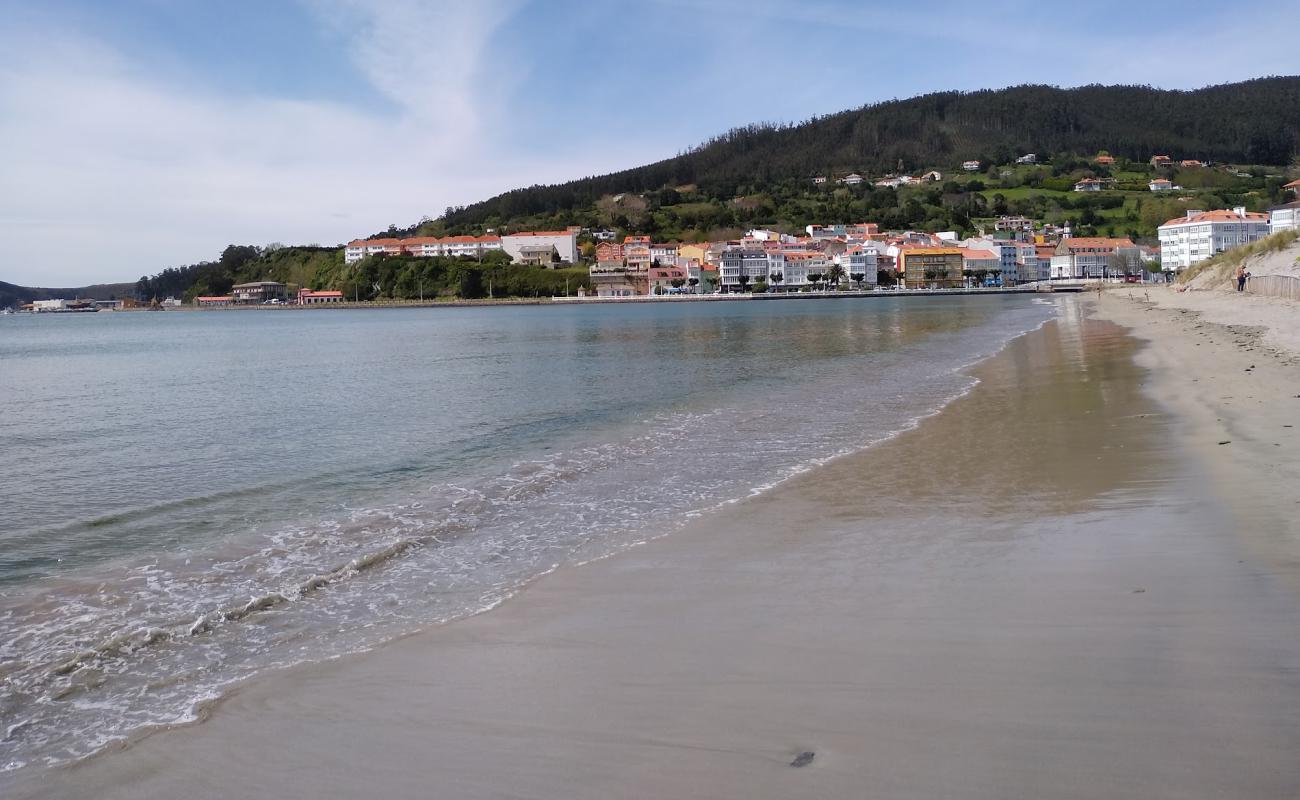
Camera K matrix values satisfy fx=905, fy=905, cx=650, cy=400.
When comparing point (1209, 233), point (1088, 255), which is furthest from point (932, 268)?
point (1209, 233)

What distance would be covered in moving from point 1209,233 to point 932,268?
32040 mm

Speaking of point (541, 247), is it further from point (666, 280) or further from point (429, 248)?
point (666, 280)

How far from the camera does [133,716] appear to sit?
349cm

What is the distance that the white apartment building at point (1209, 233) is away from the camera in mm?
87188

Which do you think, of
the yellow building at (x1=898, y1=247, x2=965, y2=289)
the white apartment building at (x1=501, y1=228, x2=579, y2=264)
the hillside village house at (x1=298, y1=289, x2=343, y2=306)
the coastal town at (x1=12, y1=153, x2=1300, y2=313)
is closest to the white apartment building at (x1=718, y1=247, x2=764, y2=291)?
A: the coastal town at (x1=12, y1=153, x2=1300, y2=313)

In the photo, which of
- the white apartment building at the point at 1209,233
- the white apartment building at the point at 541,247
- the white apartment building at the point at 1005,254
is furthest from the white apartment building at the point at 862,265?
the white apartment building at the point at 541,247

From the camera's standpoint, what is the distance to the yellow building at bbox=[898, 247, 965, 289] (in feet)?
373

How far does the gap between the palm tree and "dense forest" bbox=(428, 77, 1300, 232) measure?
2017 inches

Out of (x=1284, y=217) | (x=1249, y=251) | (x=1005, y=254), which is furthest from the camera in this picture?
(x=1005, y=254)

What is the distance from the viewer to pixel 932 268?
114000 millimetres

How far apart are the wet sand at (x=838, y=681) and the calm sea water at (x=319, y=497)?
57 cm

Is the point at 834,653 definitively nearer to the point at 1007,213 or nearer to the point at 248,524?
the point at 248,524

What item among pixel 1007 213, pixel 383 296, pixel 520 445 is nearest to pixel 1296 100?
pixel 1007 213

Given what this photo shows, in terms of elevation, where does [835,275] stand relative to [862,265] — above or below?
below
